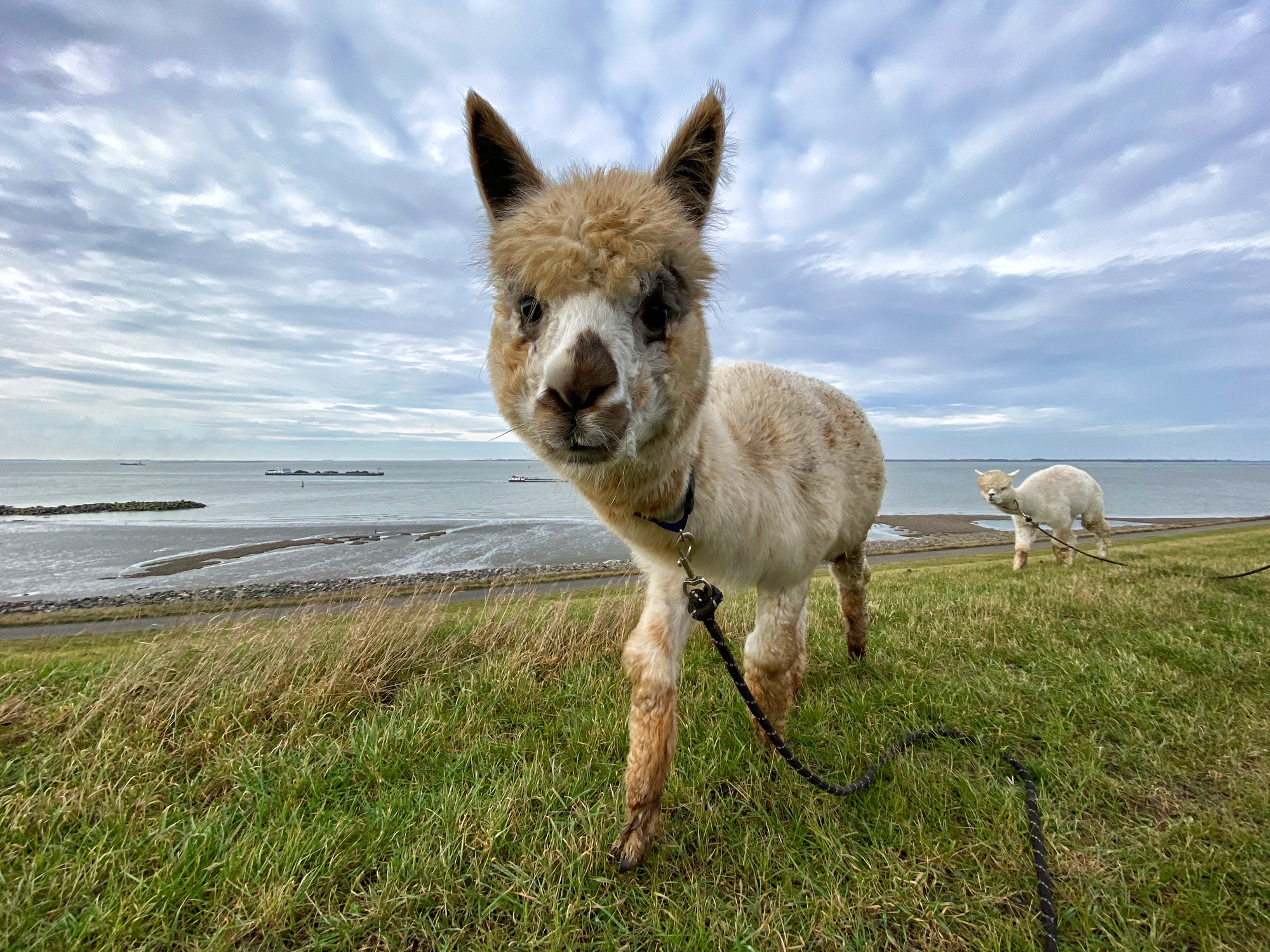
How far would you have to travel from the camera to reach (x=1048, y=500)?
1148 centimetres

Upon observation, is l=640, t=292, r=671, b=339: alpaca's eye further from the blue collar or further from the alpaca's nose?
the blue collar

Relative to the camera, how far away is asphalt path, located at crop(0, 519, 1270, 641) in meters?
7.92

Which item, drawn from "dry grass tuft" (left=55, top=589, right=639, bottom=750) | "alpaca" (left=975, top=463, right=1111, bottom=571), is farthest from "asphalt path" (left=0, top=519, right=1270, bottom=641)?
"alpaca" (left=975, top=463, right=1111, bottom=571)

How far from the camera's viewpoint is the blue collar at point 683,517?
90.9 inches

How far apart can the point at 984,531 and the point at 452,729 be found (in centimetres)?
3241

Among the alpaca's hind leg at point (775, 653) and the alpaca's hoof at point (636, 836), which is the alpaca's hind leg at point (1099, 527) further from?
the alpaca's hoof at point (636, 836)

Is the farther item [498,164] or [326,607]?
[326,607]

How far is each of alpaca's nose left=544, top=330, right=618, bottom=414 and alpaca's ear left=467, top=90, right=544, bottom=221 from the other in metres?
1.04

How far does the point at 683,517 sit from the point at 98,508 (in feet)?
196

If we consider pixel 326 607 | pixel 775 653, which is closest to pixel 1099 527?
pixel 775 653

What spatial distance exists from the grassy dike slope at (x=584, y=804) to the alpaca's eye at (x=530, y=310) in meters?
1.94

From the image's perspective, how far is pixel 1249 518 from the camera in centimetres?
3372

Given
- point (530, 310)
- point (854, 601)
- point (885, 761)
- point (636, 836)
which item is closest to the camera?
point (530, 310)

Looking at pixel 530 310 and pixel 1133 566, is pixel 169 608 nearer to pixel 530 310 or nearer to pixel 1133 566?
pixel 530 310
